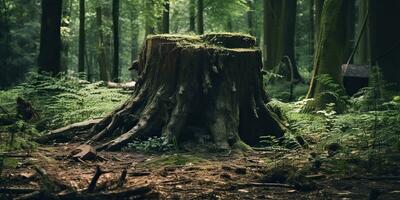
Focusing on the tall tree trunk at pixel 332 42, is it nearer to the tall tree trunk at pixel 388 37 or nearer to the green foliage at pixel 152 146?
the tall tree trunk at pixel 388 37

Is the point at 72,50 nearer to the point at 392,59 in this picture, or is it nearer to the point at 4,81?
the point at 4,81

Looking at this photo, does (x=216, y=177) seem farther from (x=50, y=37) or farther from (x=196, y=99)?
(x=50, y=37)

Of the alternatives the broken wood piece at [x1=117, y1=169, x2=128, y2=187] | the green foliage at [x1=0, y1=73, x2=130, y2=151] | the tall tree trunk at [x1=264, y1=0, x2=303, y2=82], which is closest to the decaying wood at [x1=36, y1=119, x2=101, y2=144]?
the green foliage at [x1=0, y1=73, x2=130, y2=151]

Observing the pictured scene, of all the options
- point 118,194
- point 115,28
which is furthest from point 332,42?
point 115,28

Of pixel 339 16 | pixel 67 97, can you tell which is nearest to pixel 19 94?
pixel 67 97

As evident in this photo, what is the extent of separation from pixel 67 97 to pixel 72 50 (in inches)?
1667

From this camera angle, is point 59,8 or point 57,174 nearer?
point 57,174

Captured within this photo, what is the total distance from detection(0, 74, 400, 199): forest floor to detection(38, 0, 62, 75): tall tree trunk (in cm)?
458

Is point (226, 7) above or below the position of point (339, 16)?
above

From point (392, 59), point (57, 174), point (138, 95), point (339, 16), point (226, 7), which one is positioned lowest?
point (57, 174)

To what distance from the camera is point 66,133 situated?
8773 millimetres

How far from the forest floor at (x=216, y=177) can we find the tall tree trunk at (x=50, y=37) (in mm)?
5751

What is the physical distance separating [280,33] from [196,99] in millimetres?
13141

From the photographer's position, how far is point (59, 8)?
1256 cm
